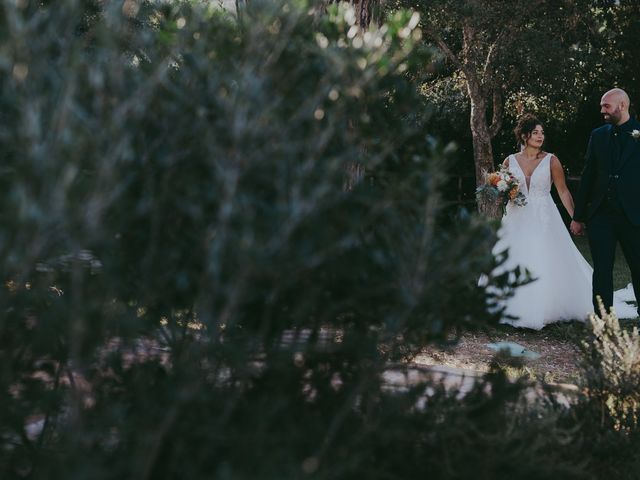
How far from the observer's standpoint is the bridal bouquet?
9004 mm

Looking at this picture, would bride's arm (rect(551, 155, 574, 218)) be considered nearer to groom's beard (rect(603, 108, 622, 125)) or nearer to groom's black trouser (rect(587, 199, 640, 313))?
groom's black trouser (rect(587, 199, 640, 313))

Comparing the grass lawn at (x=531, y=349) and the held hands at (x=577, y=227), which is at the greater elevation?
the held hands at (x=577, y=227)

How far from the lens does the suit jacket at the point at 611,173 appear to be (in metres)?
7.19

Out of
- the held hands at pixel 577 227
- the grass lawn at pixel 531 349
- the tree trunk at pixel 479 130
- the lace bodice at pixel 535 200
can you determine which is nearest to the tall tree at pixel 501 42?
the tree trunk at pixel 479 130

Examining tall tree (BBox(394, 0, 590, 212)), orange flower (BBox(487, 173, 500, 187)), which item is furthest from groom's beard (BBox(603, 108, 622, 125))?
tall tree (BBox(394, 0, 590, 212))

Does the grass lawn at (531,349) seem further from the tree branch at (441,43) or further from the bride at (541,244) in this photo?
the tree branch at (441,43)

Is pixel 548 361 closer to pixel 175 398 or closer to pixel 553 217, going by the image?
pixel 553 217

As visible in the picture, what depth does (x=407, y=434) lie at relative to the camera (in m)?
2.49

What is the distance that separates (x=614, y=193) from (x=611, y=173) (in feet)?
0.67

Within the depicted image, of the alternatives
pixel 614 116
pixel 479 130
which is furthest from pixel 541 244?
pixel 479 130

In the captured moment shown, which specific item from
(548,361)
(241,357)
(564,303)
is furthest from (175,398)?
(564,303)

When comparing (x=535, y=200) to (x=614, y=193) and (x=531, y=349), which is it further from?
(x=531, y=349)

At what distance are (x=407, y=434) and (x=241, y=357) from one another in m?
0.69

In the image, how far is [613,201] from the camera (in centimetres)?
723
